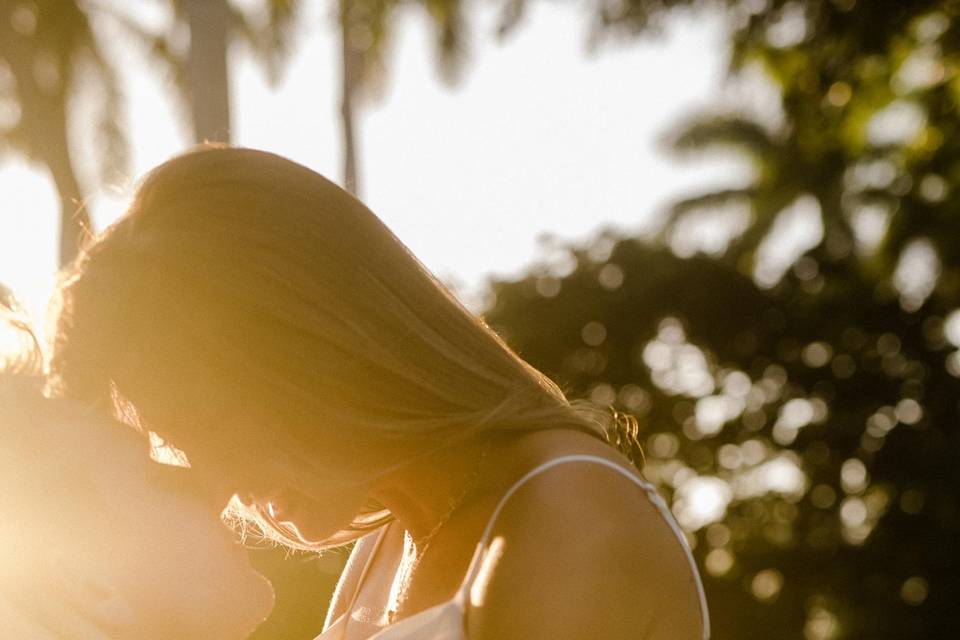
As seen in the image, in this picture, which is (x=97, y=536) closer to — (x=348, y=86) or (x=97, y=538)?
(x=97, y=538)

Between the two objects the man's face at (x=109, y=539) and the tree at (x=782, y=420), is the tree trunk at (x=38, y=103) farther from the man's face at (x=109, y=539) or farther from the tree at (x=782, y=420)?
the man's face at (x=109, y=539)

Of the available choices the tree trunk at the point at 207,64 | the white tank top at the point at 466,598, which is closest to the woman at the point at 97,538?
the white tank top at the point at 466,598

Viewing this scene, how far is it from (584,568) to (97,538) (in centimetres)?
81

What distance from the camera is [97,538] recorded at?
215 cm

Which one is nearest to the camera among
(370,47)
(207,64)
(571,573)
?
(571,573)

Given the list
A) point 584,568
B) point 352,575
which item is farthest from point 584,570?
point 352,575

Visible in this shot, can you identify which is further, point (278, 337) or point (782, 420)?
point (782, 420)

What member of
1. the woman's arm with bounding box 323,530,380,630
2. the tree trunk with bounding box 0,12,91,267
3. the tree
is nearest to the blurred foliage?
the tree

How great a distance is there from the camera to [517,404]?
214 cm

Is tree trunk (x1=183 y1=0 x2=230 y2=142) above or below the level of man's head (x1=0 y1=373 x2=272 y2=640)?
below

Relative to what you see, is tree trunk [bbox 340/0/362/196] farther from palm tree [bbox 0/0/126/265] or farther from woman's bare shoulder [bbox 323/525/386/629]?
woman's bare shoulder [bbox 323/525/386/629]

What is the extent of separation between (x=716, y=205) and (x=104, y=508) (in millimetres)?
33515

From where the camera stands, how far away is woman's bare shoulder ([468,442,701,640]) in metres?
1.93

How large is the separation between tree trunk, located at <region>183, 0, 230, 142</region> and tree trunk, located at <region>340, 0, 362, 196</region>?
7.48 m
